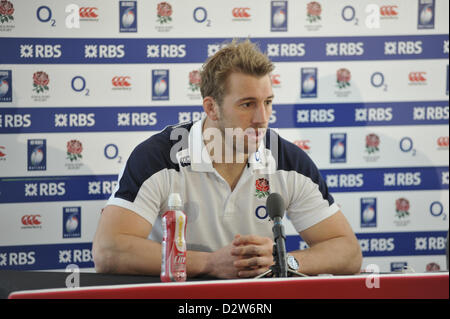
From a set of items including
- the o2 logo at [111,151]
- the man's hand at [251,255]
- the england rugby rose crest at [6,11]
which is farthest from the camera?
the o2 logo at [111,151]

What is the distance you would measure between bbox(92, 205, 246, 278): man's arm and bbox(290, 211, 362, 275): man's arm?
261 mm

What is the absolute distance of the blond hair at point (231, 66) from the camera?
1.76 metres

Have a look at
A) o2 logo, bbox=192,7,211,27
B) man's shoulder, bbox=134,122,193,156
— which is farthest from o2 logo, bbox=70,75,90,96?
man's shoulder, bbox=134,122,193,156

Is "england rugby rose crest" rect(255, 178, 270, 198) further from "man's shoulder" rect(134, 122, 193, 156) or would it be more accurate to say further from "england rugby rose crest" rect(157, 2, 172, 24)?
"england rugby rose crest" rect(157, 2, 172, 24)

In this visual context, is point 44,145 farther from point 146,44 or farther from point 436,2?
point 436,2

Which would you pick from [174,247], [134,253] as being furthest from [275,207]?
[134,253]

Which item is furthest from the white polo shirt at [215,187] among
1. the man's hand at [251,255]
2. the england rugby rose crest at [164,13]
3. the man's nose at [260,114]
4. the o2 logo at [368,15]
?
the o2 logo at [368,15]

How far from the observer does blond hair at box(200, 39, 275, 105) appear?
1.76 meters

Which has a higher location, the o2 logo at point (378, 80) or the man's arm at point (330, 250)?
the o2 logo at point (378, 80)

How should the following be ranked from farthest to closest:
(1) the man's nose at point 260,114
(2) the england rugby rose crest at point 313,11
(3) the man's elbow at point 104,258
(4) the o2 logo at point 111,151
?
(2) the england rugby rose crest at point 313,11, (4) the o2 logo at point 111,151, (1) the man's nose at point 260,114, (3) the man's elbow at point 104,258

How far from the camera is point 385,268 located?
3.09m

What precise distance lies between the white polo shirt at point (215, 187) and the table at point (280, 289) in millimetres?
997

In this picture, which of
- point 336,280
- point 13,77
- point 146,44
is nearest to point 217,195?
point 336,280

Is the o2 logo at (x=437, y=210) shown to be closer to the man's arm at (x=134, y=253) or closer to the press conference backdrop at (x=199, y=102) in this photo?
the press conference backdrop at (x=199, y=102)
